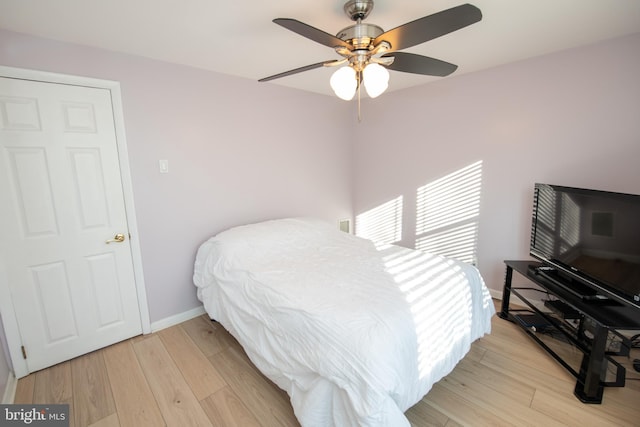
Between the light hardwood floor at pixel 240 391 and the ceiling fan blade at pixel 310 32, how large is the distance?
2082mm

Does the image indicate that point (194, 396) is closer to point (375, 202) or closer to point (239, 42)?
point (239, 42)

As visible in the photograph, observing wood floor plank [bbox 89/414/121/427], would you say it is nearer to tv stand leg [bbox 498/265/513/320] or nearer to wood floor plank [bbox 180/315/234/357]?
wood floor plank [bbox 180/315/234/357]

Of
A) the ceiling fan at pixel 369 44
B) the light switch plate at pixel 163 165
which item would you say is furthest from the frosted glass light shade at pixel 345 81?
the light switch plate at pixel 163 165

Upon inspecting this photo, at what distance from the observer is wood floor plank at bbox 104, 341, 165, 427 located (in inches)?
64.2

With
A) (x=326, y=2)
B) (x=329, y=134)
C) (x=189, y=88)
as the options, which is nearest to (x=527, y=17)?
(x=326, y=2)

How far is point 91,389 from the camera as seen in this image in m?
1.85

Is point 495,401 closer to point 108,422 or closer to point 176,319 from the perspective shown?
point 108,422

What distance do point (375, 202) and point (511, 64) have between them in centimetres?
201

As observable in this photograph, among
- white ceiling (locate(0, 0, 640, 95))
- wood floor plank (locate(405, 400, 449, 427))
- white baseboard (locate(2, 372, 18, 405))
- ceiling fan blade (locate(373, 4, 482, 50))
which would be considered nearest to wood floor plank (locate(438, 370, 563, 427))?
wood floor plank (locate(405, 400, 449, 427))

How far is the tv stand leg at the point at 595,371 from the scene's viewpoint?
1.65 metres

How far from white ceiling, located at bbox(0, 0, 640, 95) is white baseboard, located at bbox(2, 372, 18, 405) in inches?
89.2

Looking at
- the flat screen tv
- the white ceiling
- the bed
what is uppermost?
the white ceiling

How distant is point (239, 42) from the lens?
195cm

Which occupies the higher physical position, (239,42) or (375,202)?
A: (239,42)
